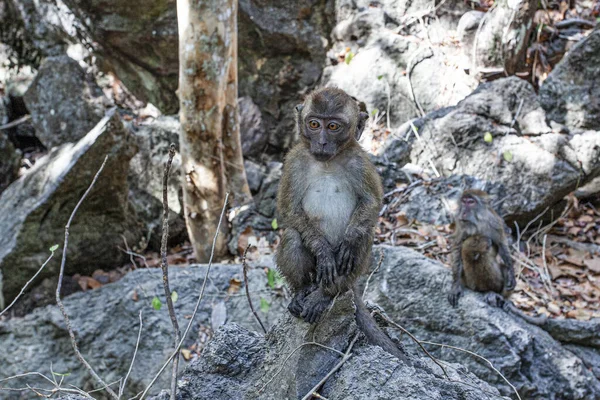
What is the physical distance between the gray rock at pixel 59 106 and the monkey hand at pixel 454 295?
22.1 feet

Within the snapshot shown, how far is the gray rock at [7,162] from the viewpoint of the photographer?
10.7 metres

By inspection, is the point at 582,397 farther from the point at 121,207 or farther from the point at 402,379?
the point at 121,207

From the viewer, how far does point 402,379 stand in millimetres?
3215

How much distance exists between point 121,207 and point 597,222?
7.22 metres

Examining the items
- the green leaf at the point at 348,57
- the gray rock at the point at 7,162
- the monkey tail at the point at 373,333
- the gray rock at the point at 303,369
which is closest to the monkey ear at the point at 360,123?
the monkey tail at the point at 373,333

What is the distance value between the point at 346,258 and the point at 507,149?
5977 mm

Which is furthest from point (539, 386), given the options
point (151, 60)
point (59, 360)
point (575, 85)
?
point (151, 60)

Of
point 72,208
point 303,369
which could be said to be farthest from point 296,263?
point 72,208

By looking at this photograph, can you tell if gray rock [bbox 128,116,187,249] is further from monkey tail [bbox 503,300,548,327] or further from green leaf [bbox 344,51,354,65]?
monkey tail [bbox 503,300,548,327]

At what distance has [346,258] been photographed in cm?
388

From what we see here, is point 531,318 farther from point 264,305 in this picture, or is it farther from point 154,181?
point 154,181

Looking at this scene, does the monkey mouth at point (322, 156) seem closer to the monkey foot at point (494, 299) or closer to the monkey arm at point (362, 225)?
the monkey arm at point (362, 225)

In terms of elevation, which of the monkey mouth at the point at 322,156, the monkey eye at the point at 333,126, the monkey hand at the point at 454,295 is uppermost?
the monkey eye at the point at 333,126

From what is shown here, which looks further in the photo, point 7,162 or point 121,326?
point 7,162
